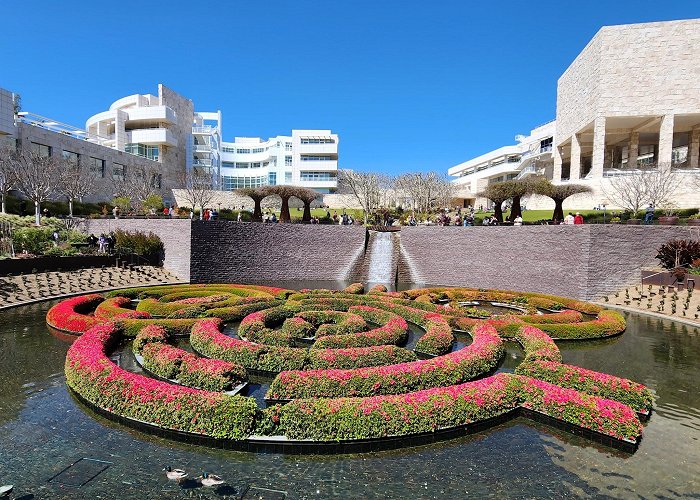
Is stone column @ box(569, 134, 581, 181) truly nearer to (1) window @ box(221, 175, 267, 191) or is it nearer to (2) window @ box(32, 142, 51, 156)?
(1) window @ box(221, 175, 267, 191)

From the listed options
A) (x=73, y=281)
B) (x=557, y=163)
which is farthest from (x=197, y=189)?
(x=557, y=163)

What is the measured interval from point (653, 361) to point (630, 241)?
15.1 metres

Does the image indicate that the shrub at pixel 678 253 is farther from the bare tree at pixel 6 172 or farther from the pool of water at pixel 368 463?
the bare tree at pixel 6 172

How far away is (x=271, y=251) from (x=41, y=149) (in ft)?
117

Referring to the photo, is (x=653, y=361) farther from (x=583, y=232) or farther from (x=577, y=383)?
(x=583, y=232)

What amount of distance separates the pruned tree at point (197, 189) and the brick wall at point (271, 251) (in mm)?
15735

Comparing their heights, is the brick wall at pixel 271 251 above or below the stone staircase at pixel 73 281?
above

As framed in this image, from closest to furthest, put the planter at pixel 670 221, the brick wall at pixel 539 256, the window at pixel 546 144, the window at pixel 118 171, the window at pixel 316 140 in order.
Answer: the brick wall at pixel 539 256, the planter at pixel 670 221, the window at pixel 118 171, the window at pixel 546 144, the window at pixel 316 140

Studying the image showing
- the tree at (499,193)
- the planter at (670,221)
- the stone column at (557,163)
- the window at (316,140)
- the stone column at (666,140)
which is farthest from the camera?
the window at (316,140)

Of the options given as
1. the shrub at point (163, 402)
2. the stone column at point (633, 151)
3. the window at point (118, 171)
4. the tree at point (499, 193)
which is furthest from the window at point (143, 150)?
the stone column at point (633, 151)

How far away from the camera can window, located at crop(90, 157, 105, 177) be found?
57.3m

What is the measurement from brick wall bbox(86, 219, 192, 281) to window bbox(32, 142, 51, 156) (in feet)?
78.8

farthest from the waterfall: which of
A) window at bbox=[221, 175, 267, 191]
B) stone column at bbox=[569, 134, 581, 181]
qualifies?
window at bbox=[221, 175, 267, 191]

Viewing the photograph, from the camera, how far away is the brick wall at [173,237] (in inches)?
1259
